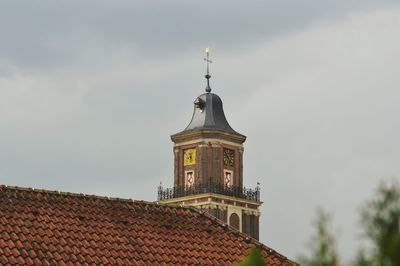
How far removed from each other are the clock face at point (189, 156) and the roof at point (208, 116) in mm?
2121

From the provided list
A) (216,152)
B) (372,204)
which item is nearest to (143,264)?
(372,204)

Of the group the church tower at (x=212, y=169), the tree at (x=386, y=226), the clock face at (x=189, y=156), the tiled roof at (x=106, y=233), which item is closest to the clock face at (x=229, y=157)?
the church tower at (x=212, y=169)

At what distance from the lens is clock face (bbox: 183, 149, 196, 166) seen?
321ft

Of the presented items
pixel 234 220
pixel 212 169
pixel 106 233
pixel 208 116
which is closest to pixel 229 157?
pixel 212 169

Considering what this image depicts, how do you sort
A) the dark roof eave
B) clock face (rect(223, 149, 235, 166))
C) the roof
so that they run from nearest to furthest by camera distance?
the dark roof eave < the roof < clock face (rect(223, 149, 235, 166))

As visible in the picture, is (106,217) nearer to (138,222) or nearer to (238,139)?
(138,222)

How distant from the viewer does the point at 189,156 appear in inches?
3868

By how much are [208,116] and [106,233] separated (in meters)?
80.4

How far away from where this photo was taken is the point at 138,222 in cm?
1852

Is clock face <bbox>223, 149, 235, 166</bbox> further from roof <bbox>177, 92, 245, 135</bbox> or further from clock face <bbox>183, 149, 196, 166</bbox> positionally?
clock face <bbox>183, 149, 196, 166</bbox>

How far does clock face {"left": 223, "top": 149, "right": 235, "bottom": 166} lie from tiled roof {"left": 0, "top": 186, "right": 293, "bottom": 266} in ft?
257

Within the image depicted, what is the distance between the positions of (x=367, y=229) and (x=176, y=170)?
94664mm

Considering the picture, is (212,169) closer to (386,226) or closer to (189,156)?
(189,156)

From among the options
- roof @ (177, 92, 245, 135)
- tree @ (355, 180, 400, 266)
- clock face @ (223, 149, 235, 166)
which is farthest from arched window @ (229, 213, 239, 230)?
tree @ (355, 180, 400, 266)
